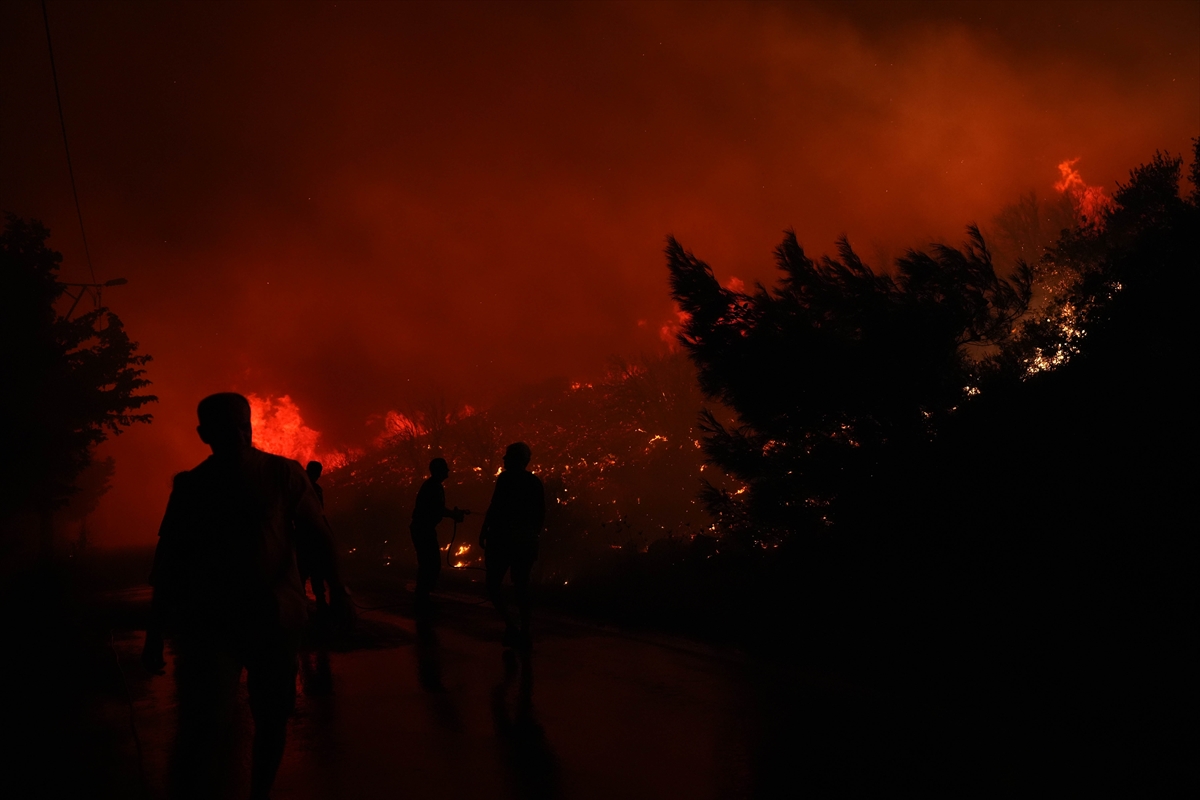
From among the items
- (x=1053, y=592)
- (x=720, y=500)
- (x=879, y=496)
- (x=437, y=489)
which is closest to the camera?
(x=1053, y=592)

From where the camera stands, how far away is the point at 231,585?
11.6 feet

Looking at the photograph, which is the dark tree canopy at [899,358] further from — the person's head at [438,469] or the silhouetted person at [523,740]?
the silhouetted person at [523,740]

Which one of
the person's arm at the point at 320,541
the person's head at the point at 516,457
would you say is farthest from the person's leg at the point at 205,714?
the person's head at the point at 516,457

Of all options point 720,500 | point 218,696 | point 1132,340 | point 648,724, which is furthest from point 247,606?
point 720,500

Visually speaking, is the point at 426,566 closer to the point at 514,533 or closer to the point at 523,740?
the point at 514,533

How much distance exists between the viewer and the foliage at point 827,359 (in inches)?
396

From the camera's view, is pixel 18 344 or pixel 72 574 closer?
pixel 72 574

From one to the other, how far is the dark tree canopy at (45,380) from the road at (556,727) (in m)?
20.7

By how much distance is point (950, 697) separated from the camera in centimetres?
608

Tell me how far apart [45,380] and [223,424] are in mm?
28331

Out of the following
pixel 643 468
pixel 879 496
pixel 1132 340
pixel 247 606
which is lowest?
pixel 247 606

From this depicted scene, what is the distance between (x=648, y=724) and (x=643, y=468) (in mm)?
37924

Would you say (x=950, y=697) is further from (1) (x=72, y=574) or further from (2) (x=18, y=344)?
(2) (x=18, y=344)

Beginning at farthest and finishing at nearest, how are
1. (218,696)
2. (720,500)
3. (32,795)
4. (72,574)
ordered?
1. (72,574)
2. (720,500)
3. (32,795)
4. (218,696)
